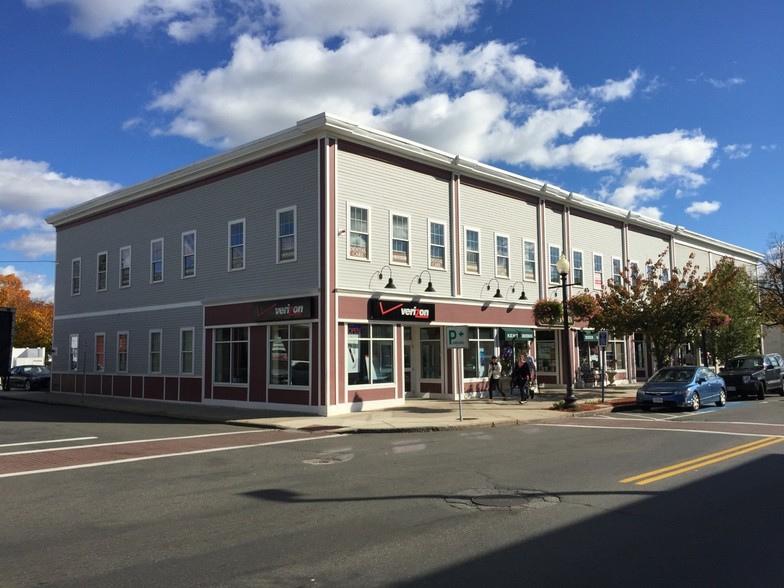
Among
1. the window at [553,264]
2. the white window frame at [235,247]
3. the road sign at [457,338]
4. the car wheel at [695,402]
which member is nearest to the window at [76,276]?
the white window frame at [235,247]

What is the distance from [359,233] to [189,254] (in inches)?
327

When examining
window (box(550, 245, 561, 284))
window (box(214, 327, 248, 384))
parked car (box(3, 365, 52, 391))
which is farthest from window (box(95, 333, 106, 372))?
window (box(550, 245, 561, 284))

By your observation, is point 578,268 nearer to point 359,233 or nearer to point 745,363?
point 745,363

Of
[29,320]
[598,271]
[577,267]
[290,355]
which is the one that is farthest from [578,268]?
[29,320]

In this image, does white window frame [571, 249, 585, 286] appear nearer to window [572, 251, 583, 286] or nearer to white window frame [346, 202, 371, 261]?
window [572, 251, 583, 286]

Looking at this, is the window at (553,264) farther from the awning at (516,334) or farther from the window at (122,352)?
the window at (122,352)

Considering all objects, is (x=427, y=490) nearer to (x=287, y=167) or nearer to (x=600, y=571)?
(x=600, y=571)

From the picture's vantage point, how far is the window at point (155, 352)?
26.6m

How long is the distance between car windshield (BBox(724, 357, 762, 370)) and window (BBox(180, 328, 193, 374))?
22381 mm

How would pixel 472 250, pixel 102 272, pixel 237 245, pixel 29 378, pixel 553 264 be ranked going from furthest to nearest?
pixel 29 378 → pixel 102 272 → pixel 553 264 → pixel 472 250 → pixel 237 245

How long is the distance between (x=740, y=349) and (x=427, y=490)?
3275 cm

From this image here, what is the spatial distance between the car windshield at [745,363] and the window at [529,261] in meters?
9.04

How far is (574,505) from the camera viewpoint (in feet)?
24.9

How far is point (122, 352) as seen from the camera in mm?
28734
